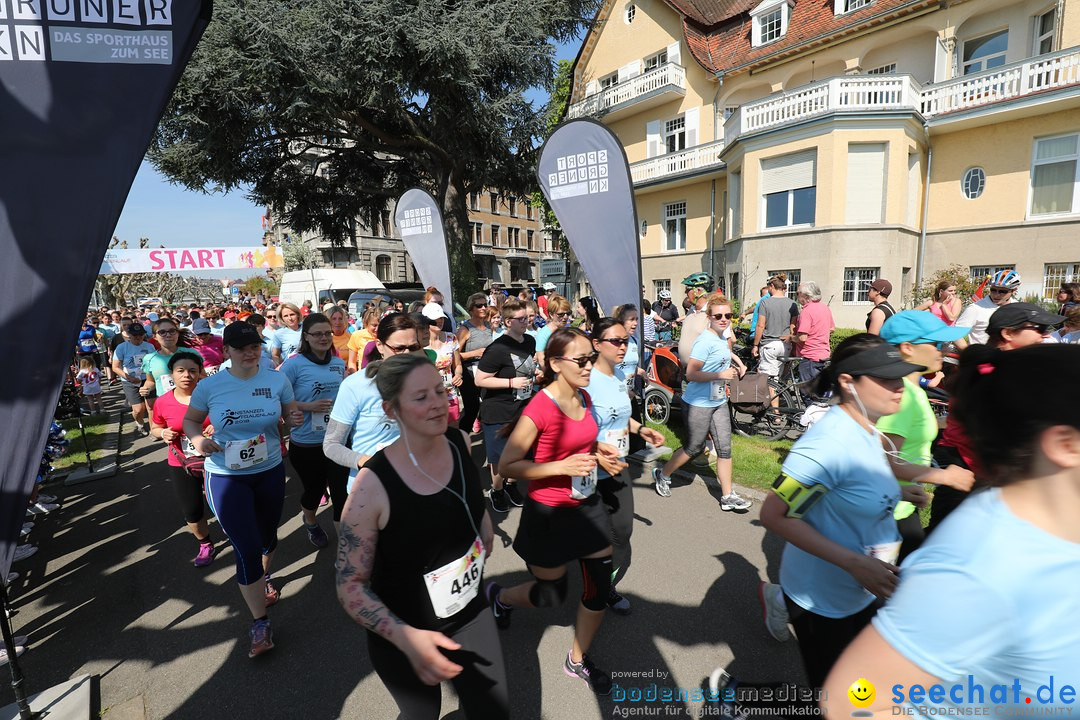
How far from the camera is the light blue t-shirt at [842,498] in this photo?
1.92 m

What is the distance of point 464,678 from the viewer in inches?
77.2

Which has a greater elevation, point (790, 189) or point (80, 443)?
point (790, 189)

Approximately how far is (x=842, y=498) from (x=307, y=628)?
3391 mm

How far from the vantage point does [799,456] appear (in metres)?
1.95

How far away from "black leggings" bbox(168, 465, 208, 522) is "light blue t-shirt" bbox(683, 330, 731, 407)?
14.6 ft

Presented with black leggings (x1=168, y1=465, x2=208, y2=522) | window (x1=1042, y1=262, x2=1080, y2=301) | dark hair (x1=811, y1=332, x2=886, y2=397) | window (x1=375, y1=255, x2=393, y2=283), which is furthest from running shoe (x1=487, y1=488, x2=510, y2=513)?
window (x1=375, y1=255, x2=393, y2=283)

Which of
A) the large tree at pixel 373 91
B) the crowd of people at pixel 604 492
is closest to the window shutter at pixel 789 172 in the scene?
the large tree at pixel 373 91

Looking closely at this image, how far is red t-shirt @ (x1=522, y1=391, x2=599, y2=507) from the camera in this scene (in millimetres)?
2727

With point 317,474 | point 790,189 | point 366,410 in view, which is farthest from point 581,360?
point 790,189

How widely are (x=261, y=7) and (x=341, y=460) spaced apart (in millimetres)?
16632

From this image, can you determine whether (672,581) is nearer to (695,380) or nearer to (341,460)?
(695,380)

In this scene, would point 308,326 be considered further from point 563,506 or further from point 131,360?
point 131,360

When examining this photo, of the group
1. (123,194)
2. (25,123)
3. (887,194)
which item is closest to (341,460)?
(123,194)

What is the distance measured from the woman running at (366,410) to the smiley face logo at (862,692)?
276 centimetres
